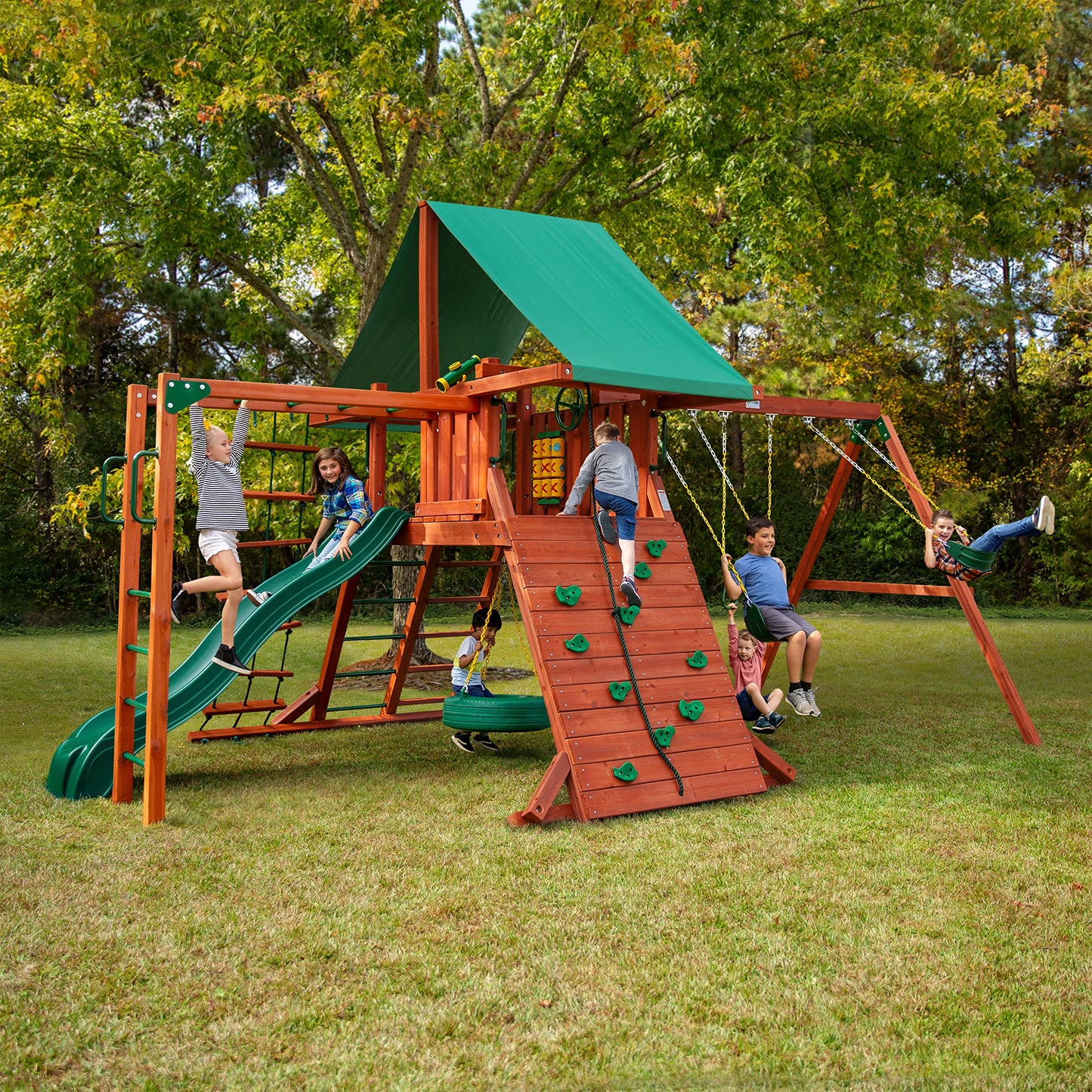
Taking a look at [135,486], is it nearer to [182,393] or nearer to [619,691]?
[182,393]

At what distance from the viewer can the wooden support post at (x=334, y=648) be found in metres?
8.79

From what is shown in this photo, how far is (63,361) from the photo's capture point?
38.4 feet

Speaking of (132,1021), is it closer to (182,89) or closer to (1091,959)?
(1091,959)

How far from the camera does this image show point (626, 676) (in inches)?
261

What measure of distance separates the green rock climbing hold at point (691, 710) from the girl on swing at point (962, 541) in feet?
9.27

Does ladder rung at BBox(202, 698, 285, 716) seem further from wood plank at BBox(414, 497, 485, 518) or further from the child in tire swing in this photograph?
wood plank at BBox(414, 497, 485, 518)

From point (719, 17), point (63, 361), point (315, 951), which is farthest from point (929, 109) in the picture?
point (315, 951)

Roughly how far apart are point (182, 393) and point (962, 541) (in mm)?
6553

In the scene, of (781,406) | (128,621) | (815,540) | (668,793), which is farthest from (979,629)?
(128,621)

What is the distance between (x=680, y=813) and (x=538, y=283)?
374 centimetres

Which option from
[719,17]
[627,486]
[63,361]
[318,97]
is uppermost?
[719,17]

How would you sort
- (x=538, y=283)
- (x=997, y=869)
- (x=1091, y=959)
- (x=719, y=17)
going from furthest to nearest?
(x=719, y=17)
(x=538, y=283)
(x=997, y=869)
(x=1091, y=959)

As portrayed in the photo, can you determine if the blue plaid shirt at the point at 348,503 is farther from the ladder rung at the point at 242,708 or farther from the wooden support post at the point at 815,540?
the wooden support post at the point at 815,540

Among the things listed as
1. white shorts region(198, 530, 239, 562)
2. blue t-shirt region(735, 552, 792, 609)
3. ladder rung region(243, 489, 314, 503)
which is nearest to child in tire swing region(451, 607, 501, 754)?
ladder rung region(243, 489, 314, 503)
